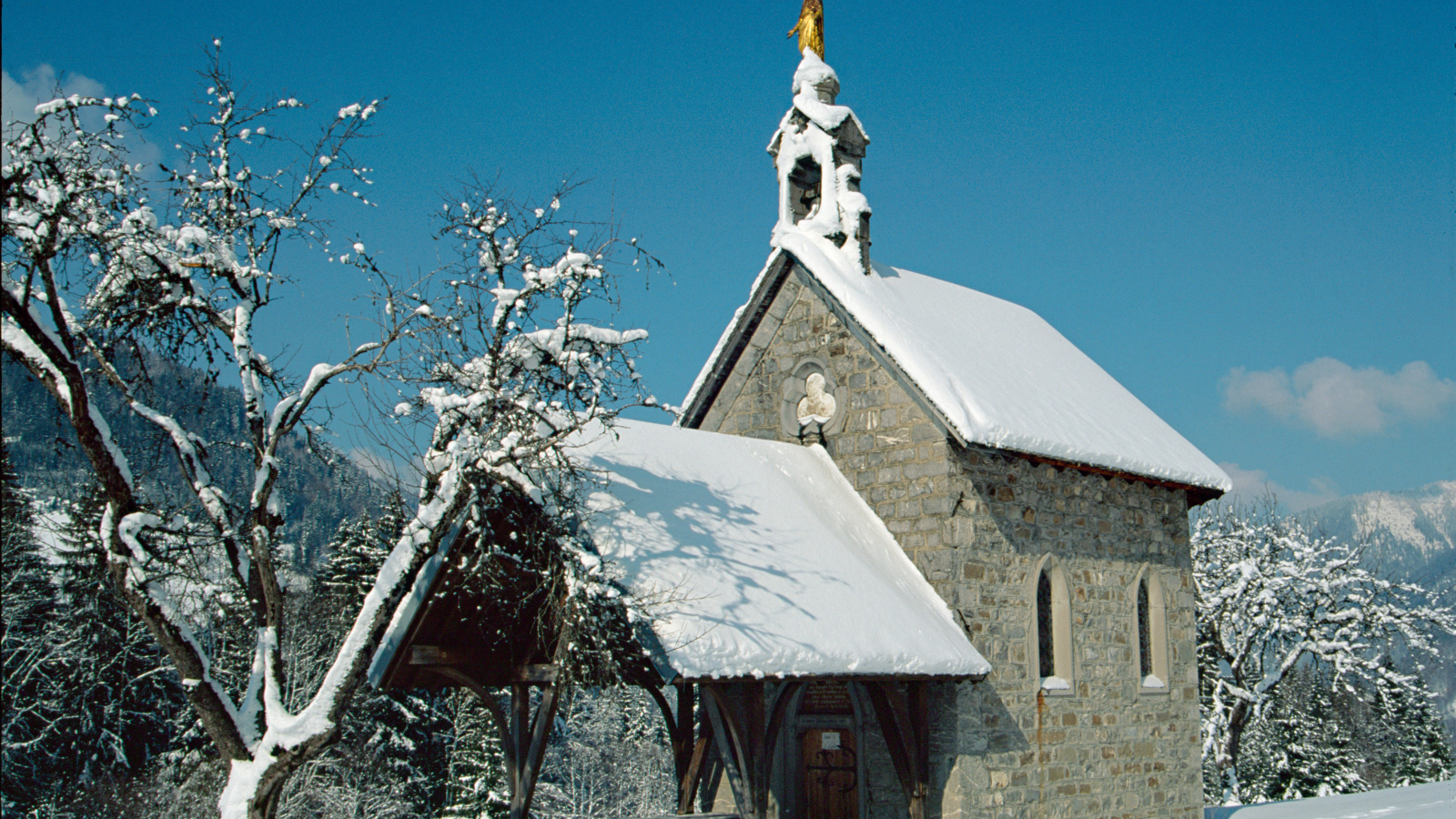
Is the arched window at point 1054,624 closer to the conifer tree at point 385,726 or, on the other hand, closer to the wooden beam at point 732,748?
the wooden beam at point 732,748

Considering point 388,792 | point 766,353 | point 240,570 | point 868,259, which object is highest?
point 868,259

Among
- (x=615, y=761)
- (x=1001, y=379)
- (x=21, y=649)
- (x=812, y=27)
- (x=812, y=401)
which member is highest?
(x=812, y=27)

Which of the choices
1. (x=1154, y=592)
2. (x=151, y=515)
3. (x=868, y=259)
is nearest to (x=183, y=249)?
(x=151, y=515)

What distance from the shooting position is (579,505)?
376 inches

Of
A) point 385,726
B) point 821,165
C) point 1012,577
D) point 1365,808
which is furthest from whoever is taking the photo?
point 385,726

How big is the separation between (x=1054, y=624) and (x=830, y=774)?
3083mm

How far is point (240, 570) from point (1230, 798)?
85.3 feet

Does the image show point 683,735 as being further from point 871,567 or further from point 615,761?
point 615,761

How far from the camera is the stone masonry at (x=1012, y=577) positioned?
39.8ft

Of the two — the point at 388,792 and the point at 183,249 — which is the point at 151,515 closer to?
the point at 183,249

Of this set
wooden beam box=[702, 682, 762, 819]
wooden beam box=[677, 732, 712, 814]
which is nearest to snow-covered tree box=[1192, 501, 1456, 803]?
wooden beam box=[677, 732, 712, 814]

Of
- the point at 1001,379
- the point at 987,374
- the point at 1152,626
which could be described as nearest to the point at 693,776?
the point at 987,374

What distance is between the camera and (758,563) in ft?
35.6

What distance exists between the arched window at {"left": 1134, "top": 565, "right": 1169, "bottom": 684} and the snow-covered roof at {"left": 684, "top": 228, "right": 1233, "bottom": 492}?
1.36 metres
